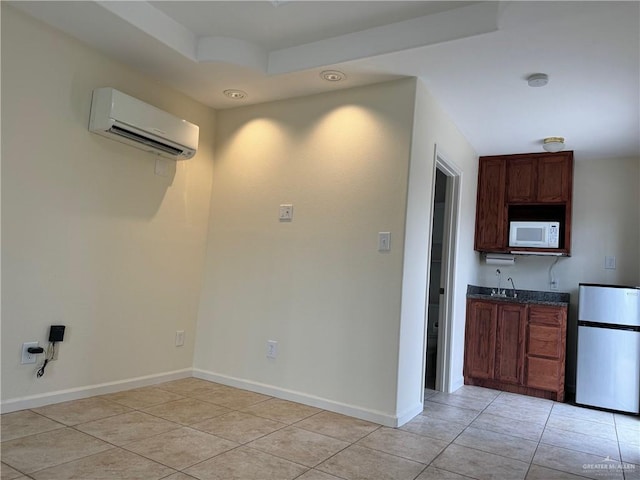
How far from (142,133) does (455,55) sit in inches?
81.9

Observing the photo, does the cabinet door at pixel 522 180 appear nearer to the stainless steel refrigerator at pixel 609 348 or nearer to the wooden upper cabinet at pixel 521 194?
the wooden upper cabinet at pixel 521 194

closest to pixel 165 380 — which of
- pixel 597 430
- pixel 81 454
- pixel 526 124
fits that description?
pixel 81 454

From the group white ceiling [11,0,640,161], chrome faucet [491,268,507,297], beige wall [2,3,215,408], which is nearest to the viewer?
white ceiling [11,0,640,161]

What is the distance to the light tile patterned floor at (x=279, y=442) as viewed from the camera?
200 cm

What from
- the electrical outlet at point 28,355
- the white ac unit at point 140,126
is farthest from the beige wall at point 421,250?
the electrical outlet at point 28,355

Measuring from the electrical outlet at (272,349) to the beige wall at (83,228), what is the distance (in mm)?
759

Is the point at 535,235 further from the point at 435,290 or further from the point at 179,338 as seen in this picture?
the point at 179,338

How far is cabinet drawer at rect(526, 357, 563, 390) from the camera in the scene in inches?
151

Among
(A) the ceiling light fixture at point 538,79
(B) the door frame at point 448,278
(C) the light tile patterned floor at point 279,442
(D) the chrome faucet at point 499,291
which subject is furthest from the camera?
(D) the chrome faucet at point 499,291

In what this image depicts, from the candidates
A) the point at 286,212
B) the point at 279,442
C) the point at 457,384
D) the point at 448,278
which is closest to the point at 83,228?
the point at 286,212

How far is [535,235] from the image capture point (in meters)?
4.30

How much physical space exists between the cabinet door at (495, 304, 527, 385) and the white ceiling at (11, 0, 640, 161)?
171 cm

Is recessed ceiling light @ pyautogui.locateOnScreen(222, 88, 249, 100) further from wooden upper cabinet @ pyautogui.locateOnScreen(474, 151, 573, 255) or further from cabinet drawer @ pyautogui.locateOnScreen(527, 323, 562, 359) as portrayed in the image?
cabinet drawer @ pyautogui.locateOnScreen(527, 323, 562, 359)

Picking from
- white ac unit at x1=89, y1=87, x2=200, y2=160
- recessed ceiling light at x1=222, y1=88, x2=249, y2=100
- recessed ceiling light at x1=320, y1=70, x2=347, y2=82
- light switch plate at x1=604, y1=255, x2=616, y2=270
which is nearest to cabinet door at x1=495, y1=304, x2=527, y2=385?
light switch plate at x1=604, y1=255, x2=616, y2=270
